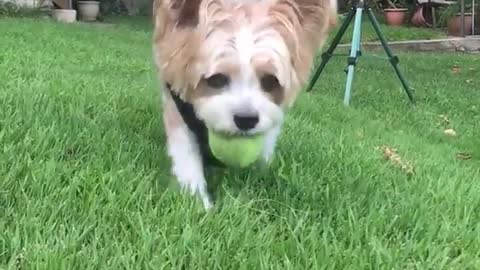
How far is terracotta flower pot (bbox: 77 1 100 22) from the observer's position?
15828 mm

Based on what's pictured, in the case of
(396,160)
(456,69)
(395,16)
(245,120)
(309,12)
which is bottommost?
(395,16)

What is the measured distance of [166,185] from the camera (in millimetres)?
2744

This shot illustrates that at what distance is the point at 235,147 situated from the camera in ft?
9.14

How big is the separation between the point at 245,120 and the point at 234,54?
0.75ft

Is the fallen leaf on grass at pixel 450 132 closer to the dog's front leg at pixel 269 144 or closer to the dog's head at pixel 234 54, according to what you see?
the dog's front leg at pixel 269 144

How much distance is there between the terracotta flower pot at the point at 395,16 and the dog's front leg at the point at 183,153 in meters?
15.2

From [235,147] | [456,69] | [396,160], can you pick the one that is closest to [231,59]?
[235,147]

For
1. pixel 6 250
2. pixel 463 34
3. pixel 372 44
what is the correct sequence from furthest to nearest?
1. pixel 463 34
2. pixel 372 44
3. pixel 6 250

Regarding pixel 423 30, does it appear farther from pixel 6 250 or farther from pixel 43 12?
pixel 6 250

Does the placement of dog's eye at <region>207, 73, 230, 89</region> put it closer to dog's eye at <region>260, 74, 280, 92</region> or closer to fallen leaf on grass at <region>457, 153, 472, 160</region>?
dog's eye at <region>260, 74, 280, 92</region>

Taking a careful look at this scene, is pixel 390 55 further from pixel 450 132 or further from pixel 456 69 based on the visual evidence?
pixel 456 69

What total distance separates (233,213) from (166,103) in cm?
77

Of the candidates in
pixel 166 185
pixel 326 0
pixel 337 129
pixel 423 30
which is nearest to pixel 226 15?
pixel 326 0

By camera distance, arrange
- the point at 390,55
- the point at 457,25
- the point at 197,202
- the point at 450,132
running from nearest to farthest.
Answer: the point at 197,202 < the point at 450,132 < the point at 390,55 < the point at 457,25
